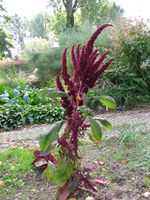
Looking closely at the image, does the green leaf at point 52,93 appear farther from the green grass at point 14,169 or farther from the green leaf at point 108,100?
the green grass at point 14,169

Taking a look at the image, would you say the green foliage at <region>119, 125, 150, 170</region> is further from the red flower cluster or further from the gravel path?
the gravel path

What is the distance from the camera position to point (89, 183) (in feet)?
4.83

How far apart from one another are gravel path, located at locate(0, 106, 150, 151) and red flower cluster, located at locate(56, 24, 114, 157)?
1772mm

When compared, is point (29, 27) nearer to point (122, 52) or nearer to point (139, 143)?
point (122, 52)

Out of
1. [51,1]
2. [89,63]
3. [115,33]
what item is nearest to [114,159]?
[89,63]

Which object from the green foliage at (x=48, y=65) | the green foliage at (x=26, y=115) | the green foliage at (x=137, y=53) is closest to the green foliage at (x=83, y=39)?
the green foliage at (x=48, y=65)

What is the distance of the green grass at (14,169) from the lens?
1737mm

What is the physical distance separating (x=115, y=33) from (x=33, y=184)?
15.4 feet

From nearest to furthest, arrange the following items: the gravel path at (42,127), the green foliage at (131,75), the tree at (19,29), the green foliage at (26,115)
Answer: the gravel path at (42,127), the green foliage at (26,115), the green foliage at (131,75), the tree at (19,29)

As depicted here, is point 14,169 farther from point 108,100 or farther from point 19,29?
point 19,29

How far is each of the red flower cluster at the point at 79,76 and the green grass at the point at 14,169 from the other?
0.67 metres

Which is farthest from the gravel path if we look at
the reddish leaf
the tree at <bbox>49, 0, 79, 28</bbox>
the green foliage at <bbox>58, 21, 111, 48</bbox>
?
the tree at <bbox>49, 0, 79, 28</bbox>

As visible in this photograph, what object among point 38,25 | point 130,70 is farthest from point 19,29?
point 130,70

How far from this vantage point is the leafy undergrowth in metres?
1.56
